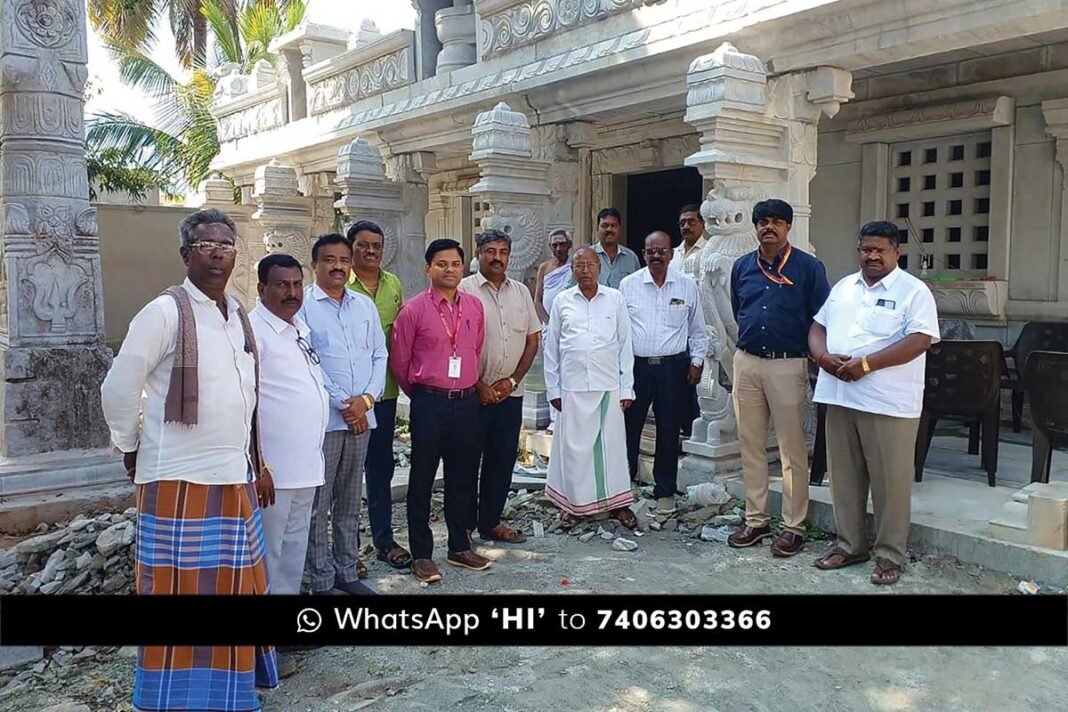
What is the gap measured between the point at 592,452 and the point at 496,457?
57cm

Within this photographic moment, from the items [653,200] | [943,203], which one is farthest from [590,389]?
[653,200]

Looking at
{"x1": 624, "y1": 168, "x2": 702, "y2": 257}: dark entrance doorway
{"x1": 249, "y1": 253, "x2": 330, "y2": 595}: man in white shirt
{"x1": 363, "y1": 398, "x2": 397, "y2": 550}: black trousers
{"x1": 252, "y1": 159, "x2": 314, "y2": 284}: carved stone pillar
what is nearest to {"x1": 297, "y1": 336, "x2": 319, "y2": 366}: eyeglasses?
{"x1": 249, "y1": 253, "x2": 330, "y2": 595}: man in white shirt

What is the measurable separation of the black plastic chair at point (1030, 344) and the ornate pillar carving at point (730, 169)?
6.48 feet

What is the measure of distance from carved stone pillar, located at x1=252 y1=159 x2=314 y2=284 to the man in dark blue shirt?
7.17 meters

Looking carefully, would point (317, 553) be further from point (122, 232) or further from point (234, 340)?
point (122, 232)

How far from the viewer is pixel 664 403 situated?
15.9 feet

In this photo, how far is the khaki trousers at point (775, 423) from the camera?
13.4ft

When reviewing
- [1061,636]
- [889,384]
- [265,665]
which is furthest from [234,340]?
[1061,636]

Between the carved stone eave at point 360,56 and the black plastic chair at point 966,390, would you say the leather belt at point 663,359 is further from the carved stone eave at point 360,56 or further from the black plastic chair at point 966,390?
the carved stone eave at point 360,56

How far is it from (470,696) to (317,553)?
92 cm

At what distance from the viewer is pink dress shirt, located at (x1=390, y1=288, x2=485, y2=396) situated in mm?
3766

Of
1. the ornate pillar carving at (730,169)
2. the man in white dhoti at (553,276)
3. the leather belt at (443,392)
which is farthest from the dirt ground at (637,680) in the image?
the man in white dhoti at (553,276)

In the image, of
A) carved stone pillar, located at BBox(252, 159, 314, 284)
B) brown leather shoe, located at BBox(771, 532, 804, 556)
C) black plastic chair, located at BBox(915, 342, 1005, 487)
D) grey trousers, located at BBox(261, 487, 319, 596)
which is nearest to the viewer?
grey trousers, located at BBox(261, 487, 319, 596)

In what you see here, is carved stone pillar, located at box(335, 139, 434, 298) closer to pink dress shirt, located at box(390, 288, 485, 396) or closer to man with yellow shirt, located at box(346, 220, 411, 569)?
man with yellow shirt, located at box(346, 220, 411, 569)
